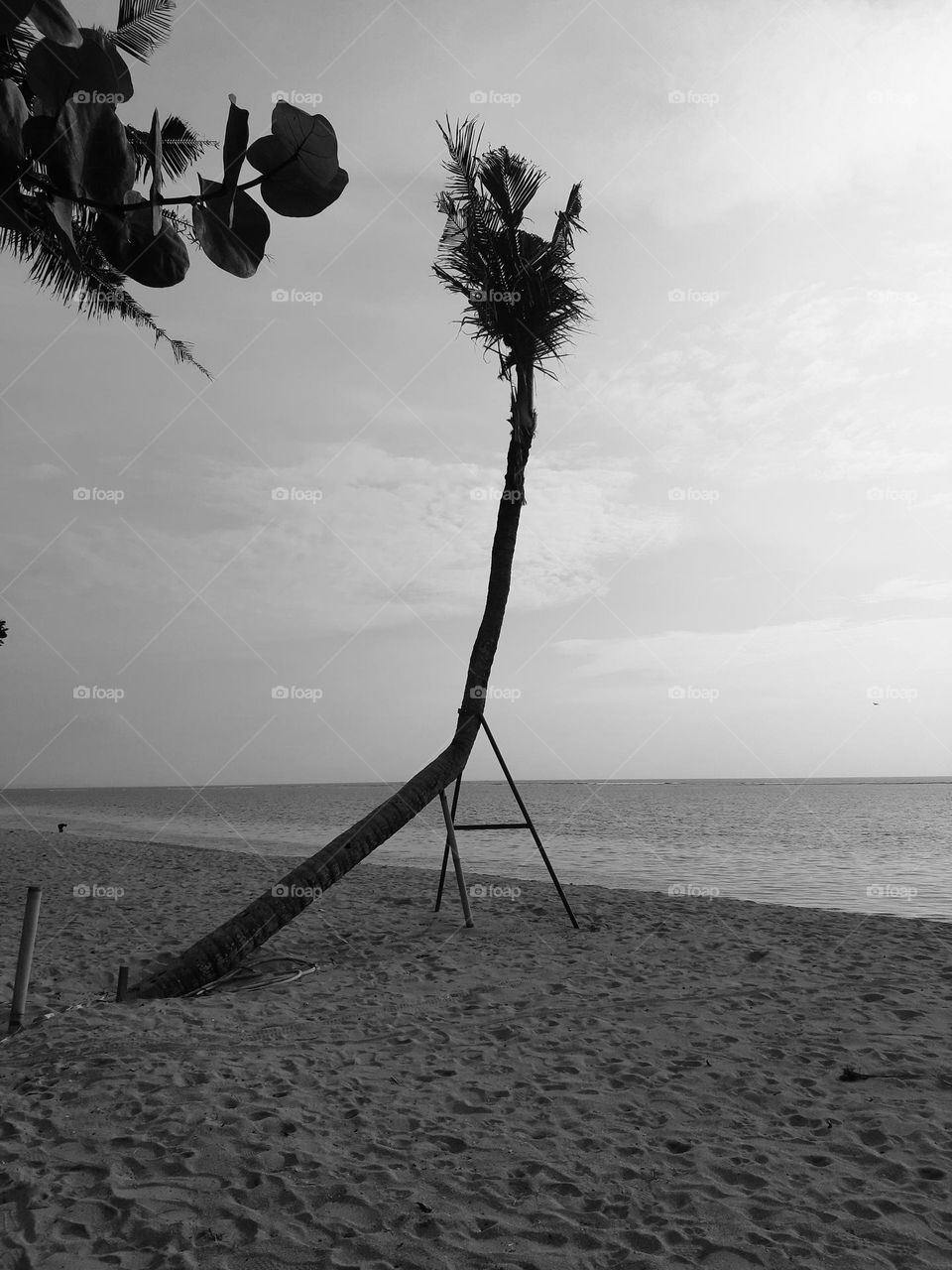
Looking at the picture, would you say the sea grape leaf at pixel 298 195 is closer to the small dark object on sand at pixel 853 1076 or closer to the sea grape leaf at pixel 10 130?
the sea grape leaf at pixel 10 130

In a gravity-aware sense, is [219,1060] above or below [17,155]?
below

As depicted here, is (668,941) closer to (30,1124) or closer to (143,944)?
(143,944)

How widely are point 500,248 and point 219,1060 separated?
7417 millimetres

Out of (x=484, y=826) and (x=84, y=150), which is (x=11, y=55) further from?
(x=484, y=826)

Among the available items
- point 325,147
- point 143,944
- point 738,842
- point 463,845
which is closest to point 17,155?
point 325,147

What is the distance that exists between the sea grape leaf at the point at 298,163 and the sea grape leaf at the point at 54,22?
0.67ft

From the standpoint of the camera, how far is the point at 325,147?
928 mm

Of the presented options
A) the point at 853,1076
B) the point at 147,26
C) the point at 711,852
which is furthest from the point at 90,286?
the point at 711,852

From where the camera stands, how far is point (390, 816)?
748 cm

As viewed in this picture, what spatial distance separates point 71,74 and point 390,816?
697 cm

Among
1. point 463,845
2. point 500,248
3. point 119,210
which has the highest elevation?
point 500,248

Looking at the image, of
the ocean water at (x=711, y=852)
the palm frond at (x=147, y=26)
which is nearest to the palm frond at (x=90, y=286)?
the palm frond at (x=147, y=26)

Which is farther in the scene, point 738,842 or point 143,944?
point 738,842

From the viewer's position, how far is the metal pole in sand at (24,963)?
5438 mm
